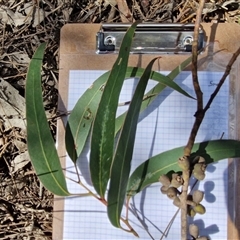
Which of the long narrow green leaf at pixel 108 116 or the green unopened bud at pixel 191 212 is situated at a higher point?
the long narrow green leaf at pixel 108 116

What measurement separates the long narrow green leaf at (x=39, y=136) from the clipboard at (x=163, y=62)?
0.07 metres

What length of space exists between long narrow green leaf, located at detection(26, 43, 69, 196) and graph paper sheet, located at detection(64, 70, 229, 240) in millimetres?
71

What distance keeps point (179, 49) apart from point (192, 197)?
0.33 metres

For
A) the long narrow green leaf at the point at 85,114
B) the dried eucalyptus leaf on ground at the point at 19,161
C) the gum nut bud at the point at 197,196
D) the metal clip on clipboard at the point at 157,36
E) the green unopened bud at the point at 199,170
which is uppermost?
the metal clip on clipboard at the point at 157,36

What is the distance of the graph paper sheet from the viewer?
978mm

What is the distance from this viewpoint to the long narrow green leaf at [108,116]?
2.71ft

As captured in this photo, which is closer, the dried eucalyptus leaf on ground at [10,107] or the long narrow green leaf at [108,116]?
the long narrow green leaf at [108,116]

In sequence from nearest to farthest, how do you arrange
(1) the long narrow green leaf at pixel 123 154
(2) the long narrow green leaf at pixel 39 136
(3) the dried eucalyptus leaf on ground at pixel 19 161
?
(1) the long narrow green leaf at pixel 123 154 < (2) the long narrow green leaf at pixel 39 136 < (3) the dried eucalyptus leaf on ground at pixel 19 161

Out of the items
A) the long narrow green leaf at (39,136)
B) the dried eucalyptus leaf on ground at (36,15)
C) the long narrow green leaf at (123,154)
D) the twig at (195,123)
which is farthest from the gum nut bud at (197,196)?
the dried eucalyptus leaf on ground at (36,15)

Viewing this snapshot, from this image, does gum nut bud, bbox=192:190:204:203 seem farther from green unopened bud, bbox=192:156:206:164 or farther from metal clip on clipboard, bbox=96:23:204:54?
metal clip on clipboard, bbox=96:23:204:54

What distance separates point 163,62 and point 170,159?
214mm

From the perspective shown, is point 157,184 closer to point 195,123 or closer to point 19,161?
point 195,123

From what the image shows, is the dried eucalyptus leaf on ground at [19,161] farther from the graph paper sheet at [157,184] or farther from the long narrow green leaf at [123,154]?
Result: the long narrow green leaf at [123,154]

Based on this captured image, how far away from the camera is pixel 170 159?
37.2 inches
